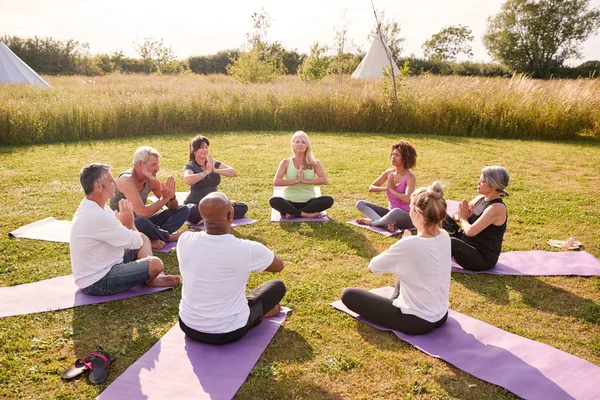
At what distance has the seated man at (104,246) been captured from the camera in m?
3.60

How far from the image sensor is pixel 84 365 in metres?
3.08

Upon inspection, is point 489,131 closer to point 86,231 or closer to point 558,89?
point 558,89

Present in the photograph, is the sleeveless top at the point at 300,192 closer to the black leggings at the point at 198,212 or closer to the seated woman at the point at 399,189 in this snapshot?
the black leggings at the point at 198,212

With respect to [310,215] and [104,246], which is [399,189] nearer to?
[310,215]

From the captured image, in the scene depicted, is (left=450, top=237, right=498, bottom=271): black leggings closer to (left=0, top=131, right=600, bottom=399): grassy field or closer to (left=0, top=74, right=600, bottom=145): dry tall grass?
(left=0, top=131, right=600, bottom=399): grassy field

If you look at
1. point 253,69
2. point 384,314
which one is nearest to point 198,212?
point 384,314

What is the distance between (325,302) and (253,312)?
955 mm

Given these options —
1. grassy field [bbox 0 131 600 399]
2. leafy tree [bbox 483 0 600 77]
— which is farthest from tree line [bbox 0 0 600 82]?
grassy field [bbox 0 131 600 399]

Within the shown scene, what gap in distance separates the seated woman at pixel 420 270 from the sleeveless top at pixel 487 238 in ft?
4.66

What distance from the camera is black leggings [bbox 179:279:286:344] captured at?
322cm

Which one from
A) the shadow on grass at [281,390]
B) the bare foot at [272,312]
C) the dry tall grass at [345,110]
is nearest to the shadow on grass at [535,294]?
the bare foot at [272,312]

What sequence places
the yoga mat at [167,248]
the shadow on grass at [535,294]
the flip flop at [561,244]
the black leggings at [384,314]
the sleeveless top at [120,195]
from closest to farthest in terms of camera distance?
1. the black leggings at [384,314]
2. the shadow on grass at [535,294]
3. the sleeveless top at [120,195]
4. the yoga mat at [167,248]
5. the flip flop at [561,244]

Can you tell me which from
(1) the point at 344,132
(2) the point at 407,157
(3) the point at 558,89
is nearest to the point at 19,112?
(1) the point at 344,132

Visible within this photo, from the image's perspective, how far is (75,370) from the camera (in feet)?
9.88
